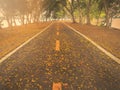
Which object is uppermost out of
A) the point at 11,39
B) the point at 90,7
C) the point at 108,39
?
the point at 90,7

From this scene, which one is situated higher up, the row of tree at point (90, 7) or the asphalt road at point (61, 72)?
the row of tree at point (90, 7)

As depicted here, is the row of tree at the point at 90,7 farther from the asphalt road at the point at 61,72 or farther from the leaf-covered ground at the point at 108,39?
the asphalt road at the point at 61,72

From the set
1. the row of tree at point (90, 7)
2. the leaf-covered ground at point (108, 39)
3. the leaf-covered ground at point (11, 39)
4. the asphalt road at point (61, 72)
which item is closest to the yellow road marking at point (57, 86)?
the asphalt road at point (61, 72)

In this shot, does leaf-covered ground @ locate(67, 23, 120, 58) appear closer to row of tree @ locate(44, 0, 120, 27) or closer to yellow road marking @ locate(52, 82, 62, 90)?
yellow road marking @ locate(52, 82, 62, 90)

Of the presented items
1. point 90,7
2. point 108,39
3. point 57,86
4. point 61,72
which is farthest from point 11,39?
point 90,7

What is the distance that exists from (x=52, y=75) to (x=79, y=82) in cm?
95

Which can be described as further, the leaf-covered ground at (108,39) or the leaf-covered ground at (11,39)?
the leaf-covered ground at (11,39)

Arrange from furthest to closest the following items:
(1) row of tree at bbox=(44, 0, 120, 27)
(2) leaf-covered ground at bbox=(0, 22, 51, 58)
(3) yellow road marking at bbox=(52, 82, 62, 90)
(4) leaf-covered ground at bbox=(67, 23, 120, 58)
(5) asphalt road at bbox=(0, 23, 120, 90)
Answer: (1) row of tree at bbox=(44, 0, 120, 27), (2) leaf-covered ground at bbox=(0, 22, 51, 58), (4) leaf-covered ground at bbox=(67, 23, 120, 58), (5) asphalt road at bbox=(0, 23, 120, 90), (3) yellow road marking at bbox=(52, 82, 62, 90)

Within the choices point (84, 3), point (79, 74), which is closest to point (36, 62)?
point (79, 74)

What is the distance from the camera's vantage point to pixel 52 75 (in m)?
5.67

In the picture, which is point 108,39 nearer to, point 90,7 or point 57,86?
point 57,86

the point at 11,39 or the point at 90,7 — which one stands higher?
the point at 90,7

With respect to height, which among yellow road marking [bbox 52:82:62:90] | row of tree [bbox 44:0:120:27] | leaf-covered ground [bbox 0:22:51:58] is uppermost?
row of tree [bbox 44:0:120:27]

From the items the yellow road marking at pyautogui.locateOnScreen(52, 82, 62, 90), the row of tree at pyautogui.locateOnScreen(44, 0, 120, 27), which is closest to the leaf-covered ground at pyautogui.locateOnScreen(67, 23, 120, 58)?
the yellow road marking at pyautogui.locateOnScreen(52, 82, 62, 90)
